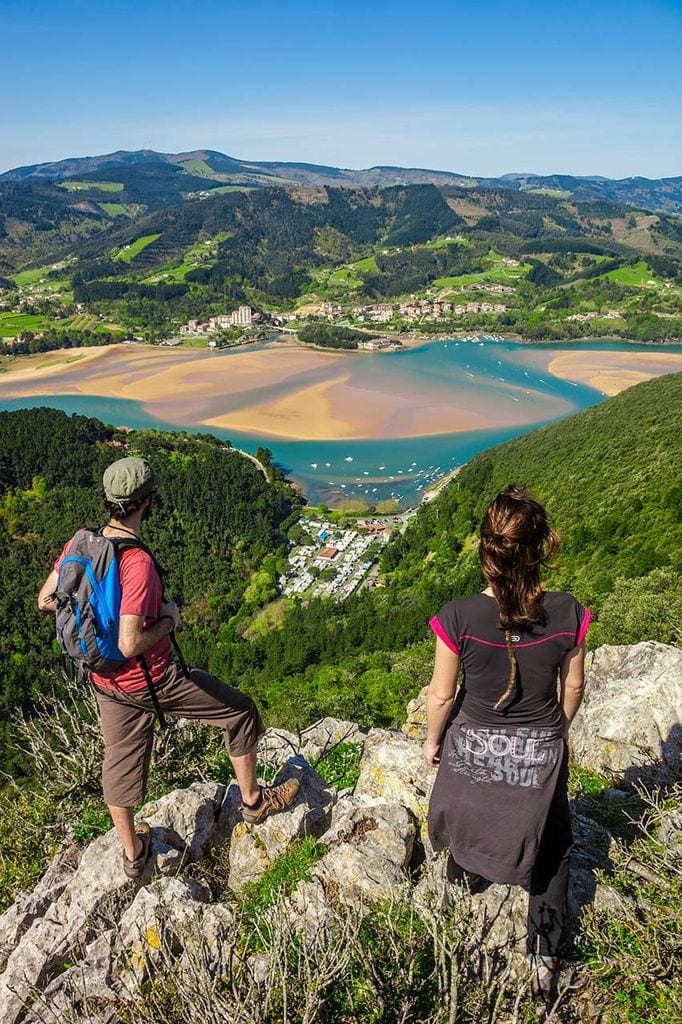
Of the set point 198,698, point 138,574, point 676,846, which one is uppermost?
point 138,574

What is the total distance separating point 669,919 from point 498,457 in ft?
142

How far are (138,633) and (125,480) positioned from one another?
74 cm

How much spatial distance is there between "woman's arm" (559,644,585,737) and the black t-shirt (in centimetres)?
5

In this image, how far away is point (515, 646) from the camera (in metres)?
2.27

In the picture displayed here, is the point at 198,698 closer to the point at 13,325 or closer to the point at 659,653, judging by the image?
the point at 659,653

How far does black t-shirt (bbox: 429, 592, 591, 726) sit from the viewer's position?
2260 mm

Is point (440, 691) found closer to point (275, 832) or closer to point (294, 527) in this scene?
point (275, 832)

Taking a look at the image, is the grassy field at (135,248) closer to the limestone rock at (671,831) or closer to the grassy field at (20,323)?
the grassy field at (20,323)

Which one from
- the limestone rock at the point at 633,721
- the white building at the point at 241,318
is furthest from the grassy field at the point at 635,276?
the limestone rock at the point at 633,721

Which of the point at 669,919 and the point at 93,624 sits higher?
the point at 93,624

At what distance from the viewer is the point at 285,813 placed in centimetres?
392

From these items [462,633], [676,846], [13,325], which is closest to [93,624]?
[462,633]

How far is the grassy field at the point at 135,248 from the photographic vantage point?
16800 cm

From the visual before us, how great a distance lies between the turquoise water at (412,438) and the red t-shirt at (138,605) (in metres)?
43.0
